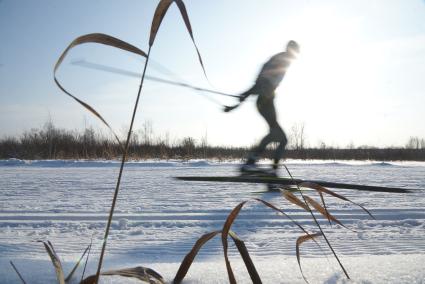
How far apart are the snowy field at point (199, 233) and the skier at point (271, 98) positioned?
4.06 ft

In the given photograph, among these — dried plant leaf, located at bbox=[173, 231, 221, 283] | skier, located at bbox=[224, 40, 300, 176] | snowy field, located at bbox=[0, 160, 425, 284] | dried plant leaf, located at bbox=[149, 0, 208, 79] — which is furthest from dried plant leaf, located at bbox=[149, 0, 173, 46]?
skier, located at bbox=[224, 40, 300, 176]

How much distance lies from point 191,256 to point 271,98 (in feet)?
14.2

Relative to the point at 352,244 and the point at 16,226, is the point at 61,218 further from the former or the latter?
the point at 352,244

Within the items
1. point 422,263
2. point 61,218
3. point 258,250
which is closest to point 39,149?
point 61,218

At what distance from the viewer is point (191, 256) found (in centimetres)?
62

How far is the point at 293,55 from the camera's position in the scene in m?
4.57

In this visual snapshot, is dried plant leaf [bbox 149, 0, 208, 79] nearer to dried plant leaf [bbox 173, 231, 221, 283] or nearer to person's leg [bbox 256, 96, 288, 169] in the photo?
dried plant leaf [bbox 173, 231, 221, 283]

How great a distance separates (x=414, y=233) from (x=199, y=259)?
1304mm

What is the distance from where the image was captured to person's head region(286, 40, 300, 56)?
4586mm

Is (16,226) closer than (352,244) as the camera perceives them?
No

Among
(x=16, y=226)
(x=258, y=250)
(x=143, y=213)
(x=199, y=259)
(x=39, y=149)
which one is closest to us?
(x=199, y=259)

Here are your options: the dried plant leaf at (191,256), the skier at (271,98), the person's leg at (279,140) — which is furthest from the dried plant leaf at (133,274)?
the person's leg at (279,140)

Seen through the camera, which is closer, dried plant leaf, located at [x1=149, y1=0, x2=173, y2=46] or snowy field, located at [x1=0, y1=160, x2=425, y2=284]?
dried plant leaf, located at [x1=149, y1=0, x2=173, y2=46]

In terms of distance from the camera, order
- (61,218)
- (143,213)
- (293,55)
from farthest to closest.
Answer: (293,55) → (143,213) → (61,218)
